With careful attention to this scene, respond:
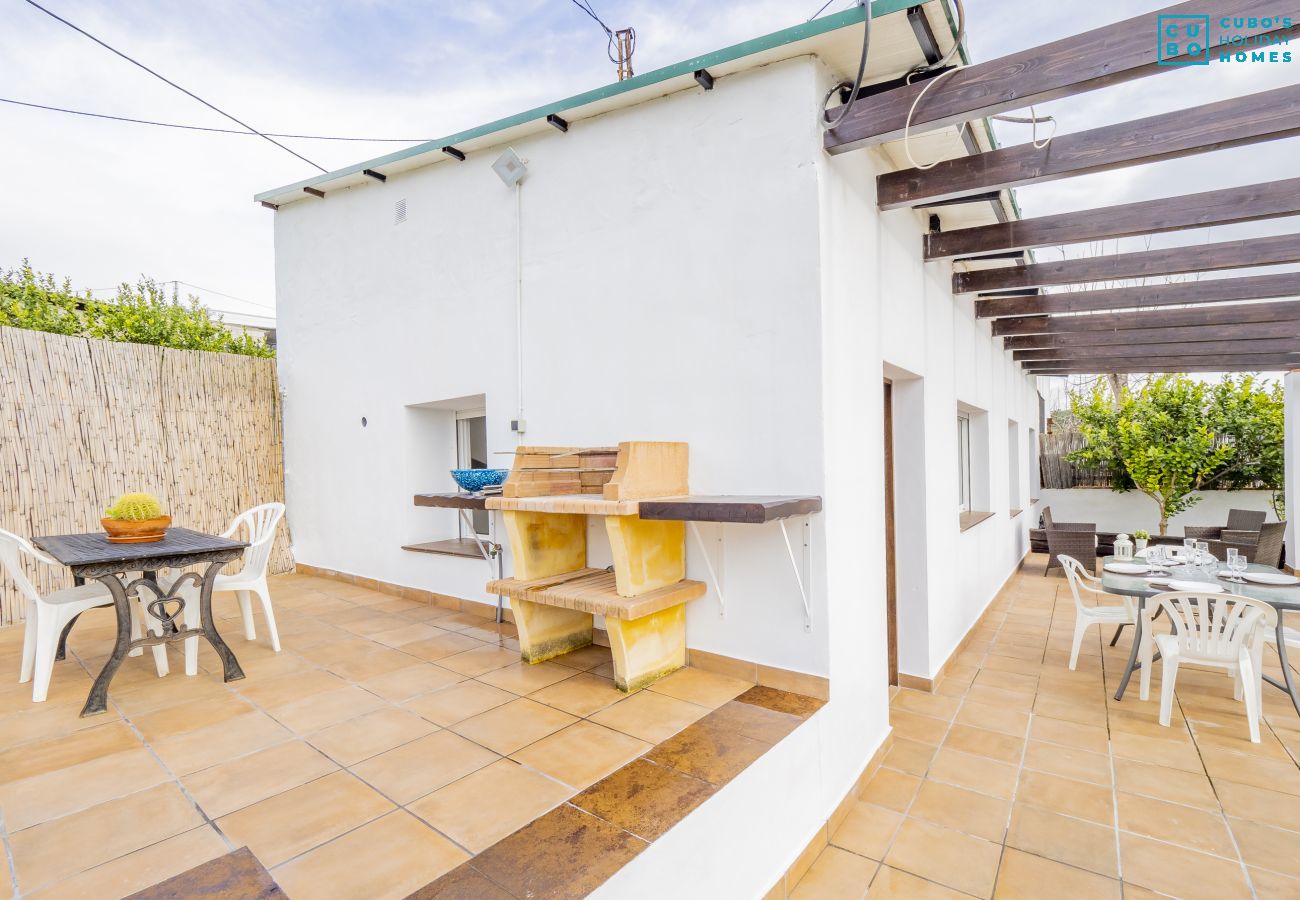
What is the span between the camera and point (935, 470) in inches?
165

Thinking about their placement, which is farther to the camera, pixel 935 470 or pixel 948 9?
pixel 935 470

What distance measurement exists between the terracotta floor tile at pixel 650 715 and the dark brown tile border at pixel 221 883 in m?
1.26

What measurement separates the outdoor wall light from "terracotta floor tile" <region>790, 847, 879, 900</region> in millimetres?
3948

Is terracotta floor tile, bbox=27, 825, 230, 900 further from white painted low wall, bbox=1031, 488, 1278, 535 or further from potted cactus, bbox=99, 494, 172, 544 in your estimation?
white painted low wall, bbox=1031, 488, 1278, 535

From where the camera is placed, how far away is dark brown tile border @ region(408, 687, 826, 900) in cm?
156

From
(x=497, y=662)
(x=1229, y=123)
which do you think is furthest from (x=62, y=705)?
(x=1229, y=123)

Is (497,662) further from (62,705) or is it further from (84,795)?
(62,705)

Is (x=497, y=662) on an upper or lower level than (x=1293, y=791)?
upper

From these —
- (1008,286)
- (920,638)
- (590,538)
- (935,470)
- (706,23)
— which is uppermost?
(706,23)

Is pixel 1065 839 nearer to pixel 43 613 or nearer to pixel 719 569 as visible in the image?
pixel 719 569

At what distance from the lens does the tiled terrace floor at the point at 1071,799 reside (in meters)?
2.36

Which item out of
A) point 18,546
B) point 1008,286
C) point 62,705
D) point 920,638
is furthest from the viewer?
point 1008,286

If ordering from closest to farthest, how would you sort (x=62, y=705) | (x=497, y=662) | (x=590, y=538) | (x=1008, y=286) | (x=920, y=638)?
(x=62, y=705), (x=497, y=662), (x=590, y=538), (x=920, y=638), (x=1008, y=286)

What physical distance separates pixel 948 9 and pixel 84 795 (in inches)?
166
